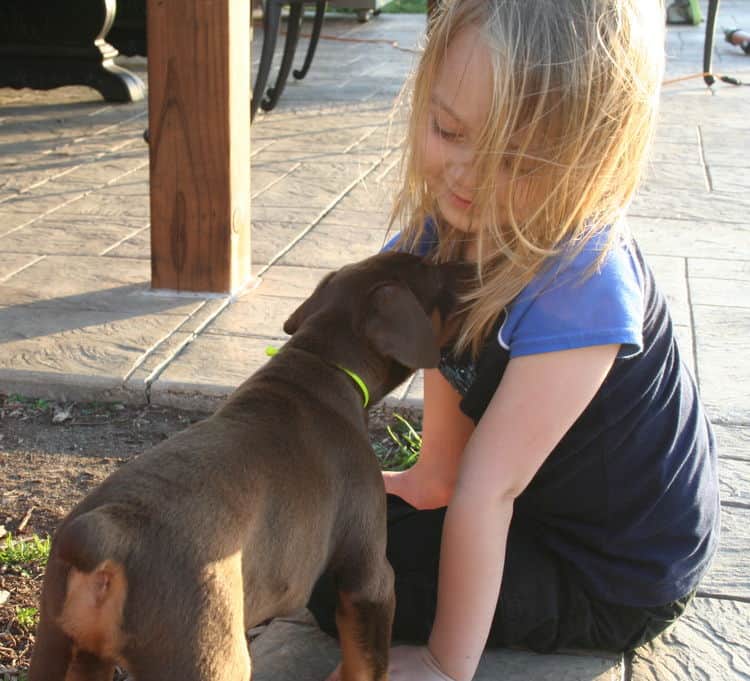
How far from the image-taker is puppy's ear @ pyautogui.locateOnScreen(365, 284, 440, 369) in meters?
2.53

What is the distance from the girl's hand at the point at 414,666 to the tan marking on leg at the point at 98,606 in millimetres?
904

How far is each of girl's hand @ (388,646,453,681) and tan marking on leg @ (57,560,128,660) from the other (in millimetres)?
904

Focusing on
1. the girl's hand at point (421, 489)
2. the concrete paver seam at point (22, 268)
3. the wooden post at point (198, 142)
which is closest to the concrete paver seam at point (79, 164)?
the concrete paver seam at point (22, 268)

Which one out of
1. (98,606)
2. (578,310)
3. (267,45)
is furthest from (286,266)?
(98,606)

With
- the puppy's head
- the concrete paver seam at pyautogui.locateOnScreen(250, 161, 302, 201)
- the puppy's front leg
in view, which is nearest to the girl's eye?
the puppy's head

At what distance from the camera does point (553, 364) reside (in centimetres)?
244

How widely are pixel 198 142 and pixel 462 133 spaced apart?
223cm

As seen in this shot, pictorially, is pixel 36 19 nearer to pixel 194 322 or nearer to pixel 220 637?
pixel 194 322

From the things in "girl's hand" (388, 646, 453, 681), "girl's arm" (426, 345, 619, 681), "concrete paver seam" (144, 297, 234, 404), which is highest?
"girl's arm" (426, 345, 619, 681)

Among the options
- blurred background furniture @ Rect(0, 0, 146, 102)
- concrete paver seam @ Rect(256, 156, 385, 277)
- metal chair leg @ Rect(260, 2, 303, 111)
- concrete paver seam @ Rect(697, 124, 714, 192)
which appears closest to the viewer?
concrete paver seam @ Rect(256, 156, 385, 277)

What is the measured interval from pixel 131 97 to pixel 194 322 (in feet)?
17.2

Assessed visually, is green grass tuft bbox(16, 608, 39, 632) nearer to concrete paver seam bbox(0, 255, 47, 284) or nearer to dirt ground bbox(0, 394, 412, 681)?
dirt ground bbox(0, 394, 412, 681)

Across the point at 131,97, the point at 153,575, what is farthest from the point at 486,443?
the point at 131,97

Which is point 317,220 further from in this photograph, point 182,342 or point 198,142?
point 182,342
